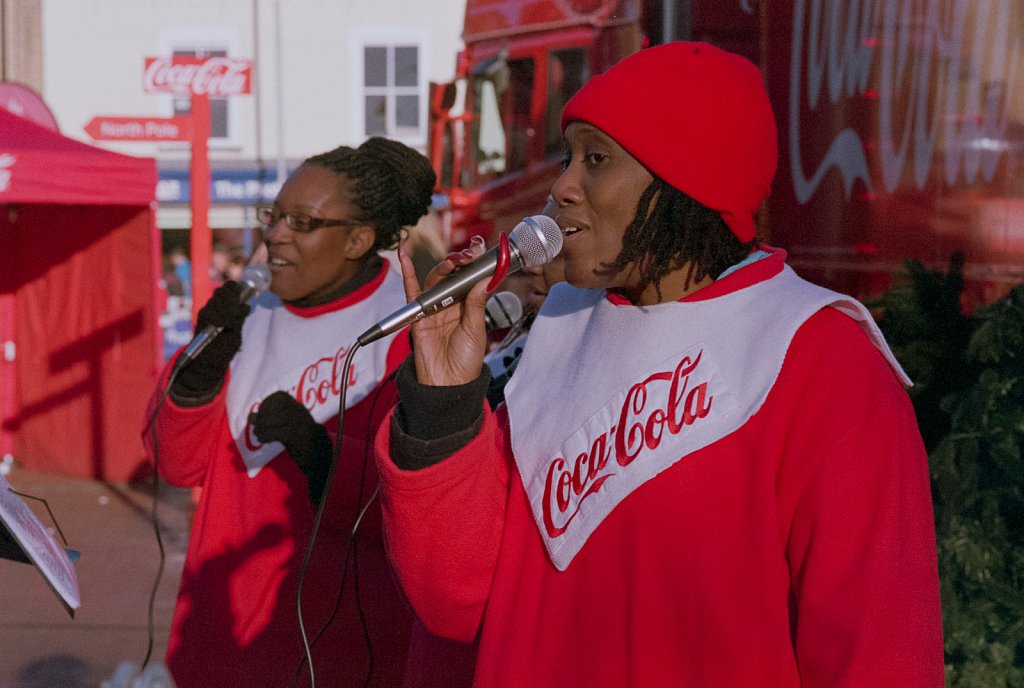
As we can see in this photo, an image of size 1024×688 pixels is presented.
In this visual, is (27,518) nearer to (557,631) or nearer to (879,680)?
(557,631)

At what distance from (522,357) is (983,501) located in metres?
1.61

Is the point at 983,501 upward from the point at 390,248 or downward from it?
downward

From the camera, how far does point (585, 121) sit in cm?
180

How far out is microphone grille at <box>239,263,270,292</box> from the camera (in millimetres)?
2883

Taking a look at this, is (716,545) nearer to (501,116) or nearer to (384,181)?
(384,181)

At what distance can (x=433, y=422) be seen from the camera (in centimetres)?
171

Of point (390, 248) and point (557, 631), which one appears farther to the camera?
point (390, 248)

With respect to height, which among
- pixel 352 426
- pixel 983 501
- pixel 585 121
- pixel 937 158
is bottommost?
pixel 983 501

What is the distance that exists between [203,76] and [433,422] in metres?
7.19

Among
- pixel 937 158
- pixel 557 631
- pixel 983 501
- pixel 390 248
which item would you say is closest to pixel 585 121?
pixel 557 631

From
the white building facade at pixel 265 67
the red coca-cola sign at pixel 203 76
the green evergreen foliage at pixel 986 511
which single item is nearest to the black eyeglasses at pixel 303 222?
the green evergreen foliage at pixel 986 511

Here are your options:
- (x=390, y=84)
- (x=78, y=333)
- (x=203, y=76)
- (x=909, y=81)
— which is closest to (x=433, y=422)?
(x=909, y=81)

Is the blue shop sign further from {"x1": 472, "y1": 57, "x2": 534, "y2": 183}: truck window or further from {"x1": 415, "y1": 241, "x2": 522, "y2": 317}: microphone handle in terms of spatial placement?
{"x1": 415, "y1": 241, "x2": 522, "y2": 317}: microphone handle

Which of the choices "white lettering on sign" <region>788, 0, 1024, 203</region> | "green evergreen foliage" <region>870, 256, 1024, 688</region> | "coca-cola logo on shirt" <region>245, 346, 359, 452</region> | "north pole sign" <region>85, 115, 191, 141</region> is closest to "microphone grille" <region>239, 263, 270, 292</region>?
"coca-cola logo on shirt" <region>245, 346, 359, 452</region>
